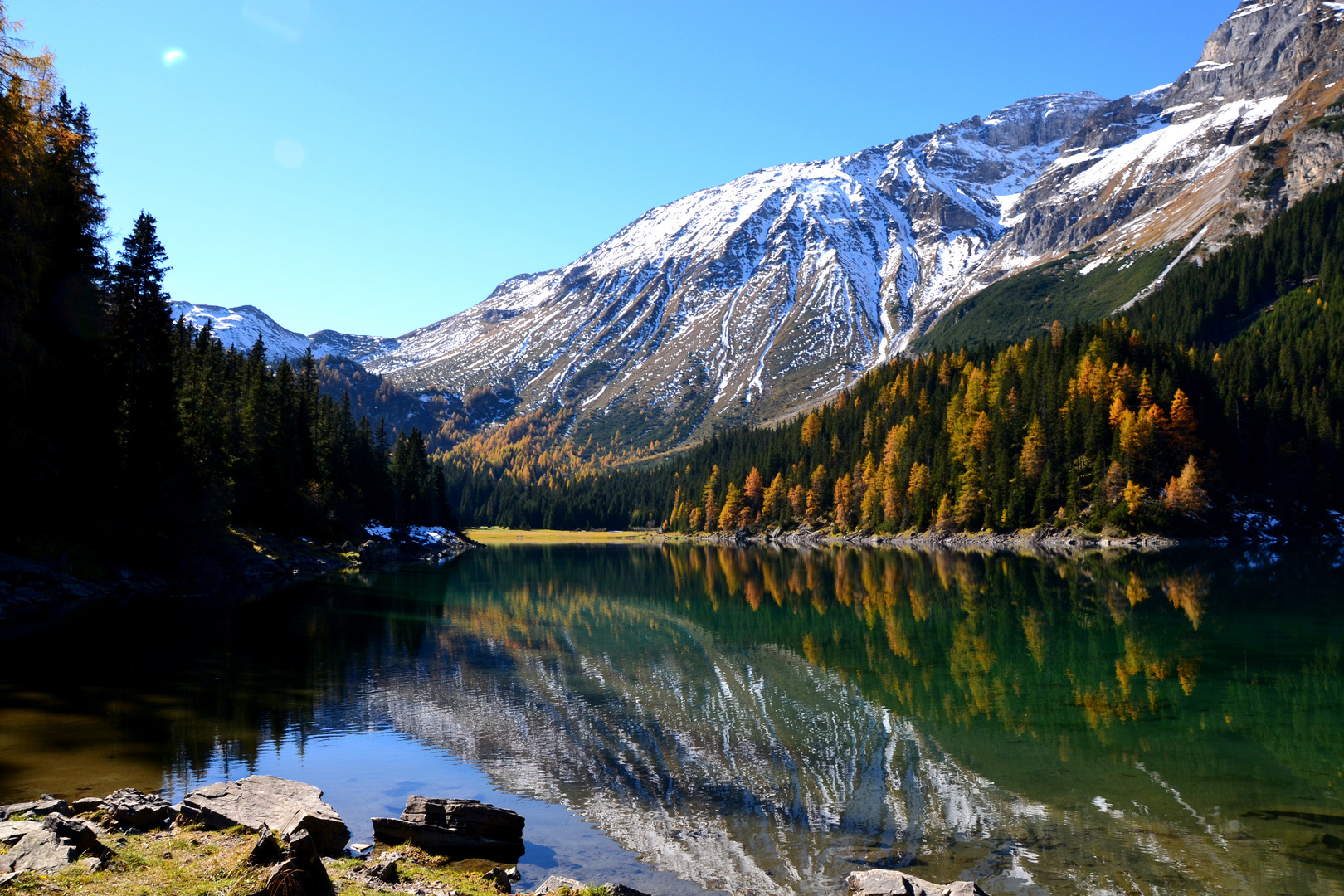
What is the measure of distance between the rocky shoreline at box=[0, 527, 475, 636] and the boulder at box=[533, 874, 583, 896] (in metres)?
33.3

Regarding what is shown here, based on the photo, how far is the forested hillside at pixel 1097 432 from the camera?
97.6 meters

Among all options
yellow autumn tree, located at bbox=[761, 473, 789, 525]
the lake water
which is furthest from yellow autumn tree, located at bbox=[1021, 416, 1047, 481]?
the lake water

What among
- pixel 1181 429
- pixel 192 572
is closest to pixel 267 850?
pixel 192 572

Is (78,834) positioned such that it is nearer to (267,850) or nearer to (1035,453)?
(267,850)

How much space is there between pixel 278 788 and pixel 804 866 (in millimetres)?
9816

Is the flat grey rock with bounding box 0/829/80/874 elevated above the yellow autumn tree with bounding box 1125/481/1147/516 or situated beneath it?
situated beneath

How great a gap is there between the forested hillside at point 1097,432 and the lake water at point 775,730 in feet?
185

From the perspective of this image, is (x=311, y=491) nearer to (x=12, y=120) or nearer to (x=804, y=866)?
(x=12, y=120)

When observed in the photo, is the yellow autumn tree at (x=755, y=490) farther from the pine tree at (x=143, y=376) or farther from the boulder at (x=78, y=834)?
the boulder at (x=78, y=834)

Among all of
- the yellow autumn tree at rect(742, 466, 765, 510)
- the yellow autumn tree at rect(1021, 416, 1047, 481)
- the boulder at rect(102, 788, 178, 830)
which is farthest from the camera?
the yellow autumn tree at rect(742, 466, 765, 510)

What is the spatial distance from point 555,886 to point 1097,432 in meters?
105

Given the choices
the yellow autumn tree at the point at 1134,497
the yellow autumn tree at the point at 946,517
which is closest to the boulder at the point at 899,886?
the yellow autumn tree at the point at 1134,497

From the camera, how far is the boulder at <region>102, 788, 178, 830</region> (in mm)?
12516

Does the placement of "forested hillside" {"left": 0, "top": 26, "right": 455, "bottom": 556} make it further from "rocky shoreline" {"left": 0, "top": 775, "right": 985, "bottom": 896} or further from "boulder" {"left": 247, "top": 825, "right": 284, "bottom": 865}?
"boulder" {"left": 247, "top": 825, "right": 284, "bottom": 865}
